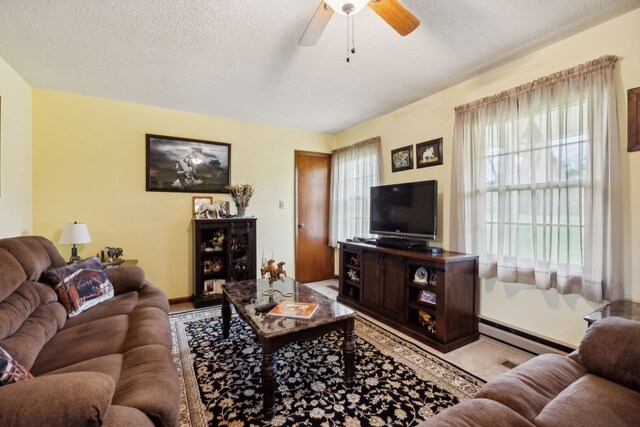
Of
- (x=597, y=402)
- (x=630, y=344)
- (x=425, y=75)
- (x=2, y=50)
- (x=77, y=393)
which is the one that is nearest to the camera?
(x=77, y=393)

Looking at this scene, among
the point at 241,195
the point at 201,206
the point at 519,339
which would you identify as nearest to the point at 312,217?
the point at 241,195

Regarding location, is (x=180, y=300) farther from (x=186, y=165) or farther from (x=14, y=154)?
(x=14, y=154)

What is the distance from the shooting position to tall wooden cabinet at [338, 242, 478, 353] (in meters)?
2.43

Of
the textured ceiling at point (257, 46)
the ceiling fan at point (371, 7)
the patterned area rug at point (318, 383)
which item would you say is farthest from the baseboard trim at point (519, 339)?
the ceiling fan at point (371, 7)

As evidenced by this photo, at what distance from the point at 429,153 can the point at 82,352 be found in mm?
3309

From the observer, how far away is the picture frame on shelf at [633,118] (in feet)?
6.11

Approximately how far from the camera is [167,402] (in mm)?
1084

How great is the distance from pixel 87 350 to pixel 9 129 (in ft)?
7.95

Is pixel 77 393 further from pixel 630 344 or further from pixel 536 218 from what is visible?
pixel 536 218

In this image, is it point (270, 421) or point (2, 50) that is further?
point (2, 50)

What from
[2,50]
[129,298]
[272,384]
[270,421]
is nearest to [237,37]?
[2,50]

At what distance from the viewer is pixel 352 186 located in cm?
438

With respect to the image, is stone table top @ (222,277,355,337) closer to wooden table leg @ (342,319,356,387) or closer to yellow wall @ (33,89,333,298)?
wooden table leg @ (342,319,356,387)

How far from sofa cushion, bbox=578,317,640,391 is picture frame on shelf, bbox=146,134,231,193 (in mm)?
3801
